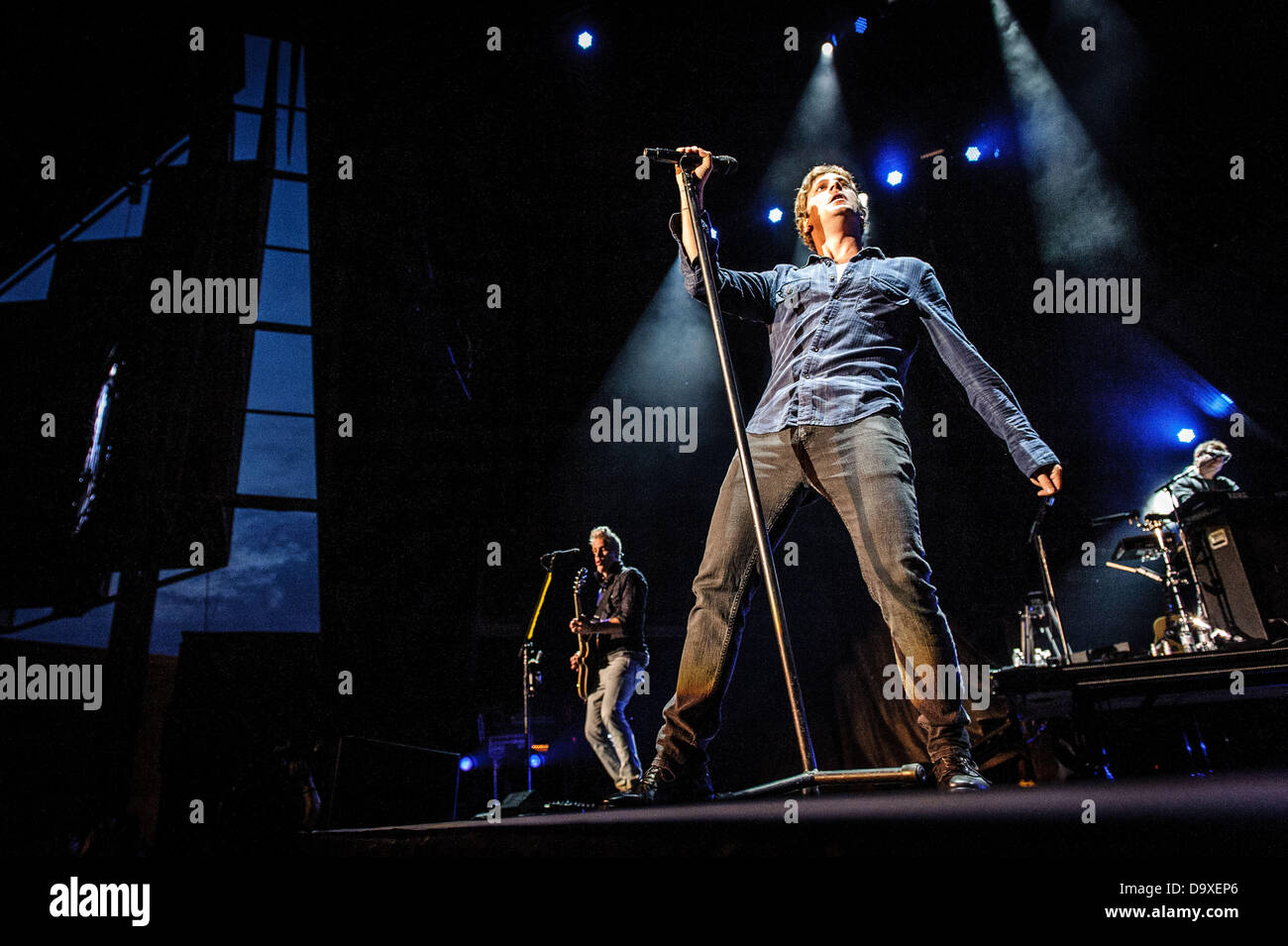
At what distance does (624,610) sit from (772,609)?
4414 millimetres

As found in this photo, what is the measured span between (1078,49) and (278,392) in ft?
36.5

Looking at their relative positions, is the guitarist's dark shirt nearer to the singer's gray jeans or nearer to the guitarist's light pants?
the guitarist's light pants

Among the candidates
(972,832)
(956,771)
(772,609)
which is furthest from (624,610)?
(972,832)

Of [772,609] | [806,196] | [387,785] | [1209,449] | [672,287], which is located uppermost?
[672,287]

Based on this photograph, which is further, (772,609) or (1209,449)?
(1209,449)

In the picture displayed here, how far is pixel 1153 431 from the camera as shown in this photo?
9.17m

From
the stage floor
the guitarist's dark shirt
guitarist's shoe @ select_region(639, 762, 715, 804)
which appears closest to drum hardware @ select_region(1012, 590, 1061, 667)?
the guitarist's dark shirt

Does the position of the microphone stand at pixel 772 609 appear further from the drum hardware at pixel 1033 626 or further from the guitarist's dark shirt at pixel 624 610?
the drum hardware at pixel 1033 626

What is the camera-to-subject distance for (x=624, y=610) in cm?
584

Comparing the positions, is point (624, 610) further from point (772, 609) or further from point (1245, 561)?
point (1245, 561)

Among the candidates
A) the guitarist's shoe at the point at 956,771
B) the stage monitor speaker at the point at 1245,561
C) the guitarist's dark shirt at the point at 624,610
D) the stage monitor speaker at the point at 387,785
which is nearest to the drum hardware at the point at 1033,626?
the stage monitor speaker at the point at 1245,561

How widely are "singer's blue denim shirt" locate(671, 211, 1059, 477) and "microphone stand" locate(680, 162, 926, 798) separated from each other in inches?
5.8

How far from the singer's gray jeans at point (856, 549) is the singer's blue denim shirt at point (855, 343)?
0.29ft
